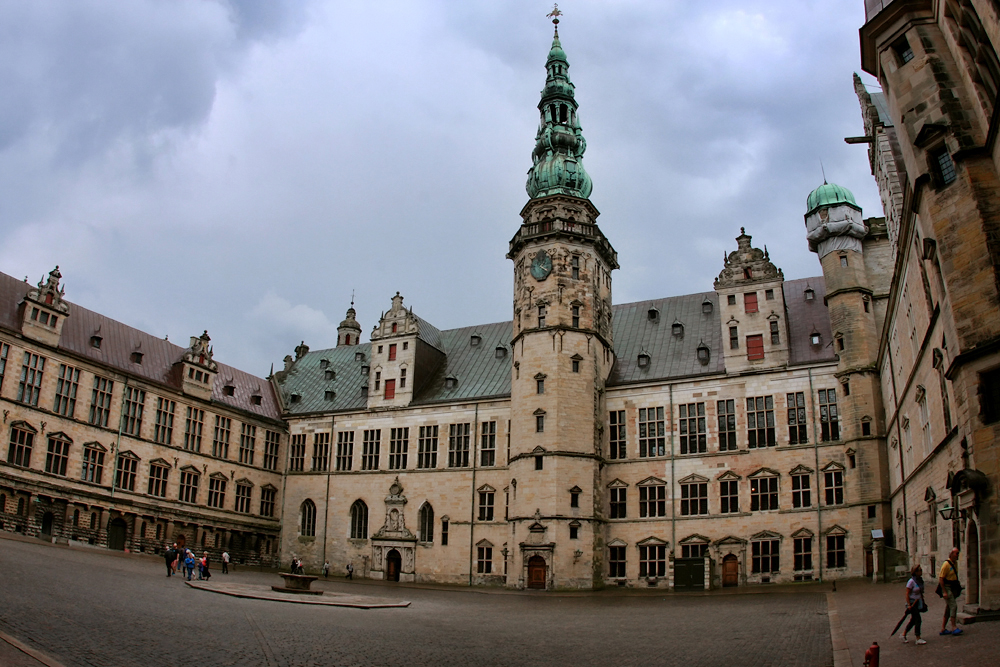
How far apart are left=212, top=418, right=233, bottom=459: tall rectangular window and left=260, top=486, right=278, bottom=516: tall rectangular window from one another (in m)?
4.02

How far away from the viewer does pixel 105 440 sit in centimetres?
4669

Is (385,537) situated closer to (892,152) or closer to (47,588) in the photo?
(47,588)

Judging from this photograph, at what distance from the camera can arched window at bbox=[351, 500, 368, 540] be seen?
175ft

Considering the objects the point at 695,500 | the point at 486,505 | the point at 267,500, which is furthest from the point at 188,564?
the point at 695,500

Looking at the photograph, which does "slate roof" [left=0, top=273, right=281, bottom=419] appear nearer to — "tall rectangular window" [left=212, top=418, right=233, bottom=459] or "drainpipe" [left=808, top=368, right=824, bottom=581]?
"tall rectangular window" [left=212, top=418, right=233, bottom=459]

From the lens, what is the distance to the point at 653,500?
→ 45.8 m

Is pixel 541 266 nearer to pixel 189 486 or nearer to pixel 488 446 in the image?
pixel 488 446

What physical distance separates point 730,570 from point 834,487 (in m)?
7.09

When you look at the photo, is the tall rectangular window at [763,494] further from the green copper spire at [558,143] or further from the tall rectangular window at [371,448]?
the tall rectangular window at [371,448]

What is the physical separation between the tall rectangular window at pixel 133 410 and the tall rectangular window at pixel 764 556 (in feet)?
122

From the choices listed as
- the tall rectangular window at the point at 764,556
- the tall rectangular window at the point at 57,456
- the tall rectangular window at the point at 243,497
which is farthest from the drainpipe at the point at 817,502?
the tall rectangular window at the point at 57,456

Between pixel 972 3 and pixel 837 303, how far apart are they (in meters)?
26.2

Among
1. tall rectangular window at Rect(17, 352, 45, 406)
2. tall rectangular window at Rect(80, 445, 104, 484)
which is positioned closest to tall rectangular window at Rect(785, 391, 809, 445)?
tall rectangular window at Rect(80, 445, 104, 484)

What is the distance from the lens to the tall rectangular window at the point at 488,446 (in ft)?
165
